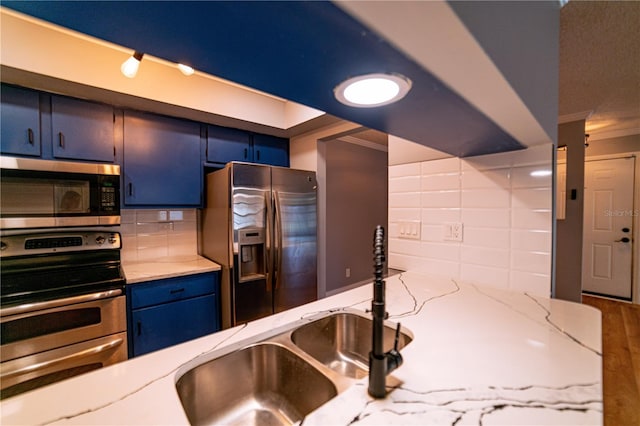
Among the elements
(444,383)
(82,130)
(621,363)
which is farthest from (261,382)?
(621,363)

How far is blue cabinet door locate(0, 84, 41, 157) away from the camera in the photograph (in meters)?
1.52

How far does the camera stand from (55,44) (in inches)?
60.0

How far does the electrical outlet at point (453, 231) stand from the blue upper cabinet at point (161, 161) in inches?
76.4

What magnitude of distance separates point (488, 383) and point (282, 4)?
84 cm

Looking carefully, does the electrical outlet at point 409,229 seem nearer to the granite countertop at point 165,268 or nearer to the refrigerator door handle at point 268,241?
the refrigerator door handle at point 268,241

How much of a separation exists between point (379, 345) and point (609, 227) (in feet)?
15.6

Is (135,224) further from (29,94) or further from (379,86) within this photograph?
(379,86)

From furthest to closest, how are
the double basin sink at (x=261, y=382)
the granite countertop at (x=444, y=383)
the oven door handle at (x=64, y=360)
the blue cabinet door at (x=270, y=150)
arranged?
1. the blue cabinet door at (x=270, y=150)
2. the oven door handle at (x=64, y=360)
3. the double basin sink at (x=261, y=382)
4. the granite countertop at (x=444, y=383)

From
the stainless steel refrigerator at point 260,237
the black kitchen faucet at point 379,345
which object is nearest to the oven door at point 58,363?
the stainless steel refrigerator at point 260,237

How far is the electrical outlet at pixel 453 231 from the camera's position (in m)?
1.38

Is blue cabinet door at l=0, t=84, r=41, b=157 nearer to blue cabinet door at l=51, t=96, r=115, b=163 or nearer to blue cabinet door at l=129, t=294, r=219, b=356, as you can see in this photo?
blue cabinet door at l=51, t=96, r=115, b=163

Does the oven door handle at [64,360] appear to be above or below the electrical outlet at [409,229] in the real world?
below

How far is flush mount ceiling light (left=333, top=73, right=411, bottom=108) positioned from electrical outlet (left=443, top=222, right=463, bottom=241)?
3.15 feet

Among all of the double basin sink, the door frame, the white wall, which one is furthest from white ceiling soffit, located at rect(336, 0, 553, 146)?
the door frame
